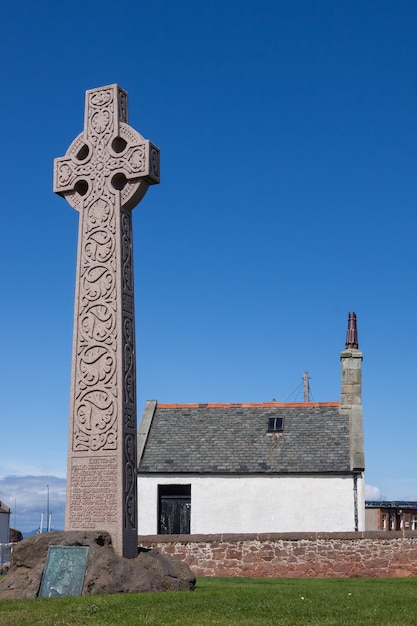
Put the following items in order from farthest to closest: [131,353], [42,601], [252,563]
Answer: [252,563]
[131,353]
[42,601]

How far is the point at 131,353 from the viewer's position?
1563 centimetres

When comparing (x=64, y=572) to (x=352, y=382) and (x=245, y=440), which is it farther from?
(x=352, y=382)

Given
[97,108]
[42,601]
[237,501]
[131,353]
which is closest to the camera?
[42,601]

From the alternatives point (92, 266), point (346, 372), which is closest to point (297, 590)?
point (92, 266)

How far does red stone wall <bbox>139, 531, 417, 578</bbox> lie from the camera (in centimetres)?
2389

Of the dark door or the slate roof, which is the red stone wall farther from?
the dark door

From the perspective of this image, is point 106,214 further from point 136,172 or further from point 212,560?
point 212,560

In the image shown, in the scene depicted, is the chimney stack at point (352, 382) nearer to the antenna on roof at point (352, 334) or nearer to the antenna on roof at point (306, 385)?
the antenna on roof at point (352, 334)

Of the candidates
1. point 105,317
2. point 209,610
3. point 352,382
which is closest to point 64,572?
point 209,610

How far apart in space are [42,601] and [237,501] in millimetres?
18359

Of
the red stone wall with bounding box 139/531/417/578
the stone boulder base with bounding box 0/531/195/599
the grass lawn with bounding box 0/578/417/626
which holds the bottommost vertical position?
the red stone wall with bounding box 139/531/417/578

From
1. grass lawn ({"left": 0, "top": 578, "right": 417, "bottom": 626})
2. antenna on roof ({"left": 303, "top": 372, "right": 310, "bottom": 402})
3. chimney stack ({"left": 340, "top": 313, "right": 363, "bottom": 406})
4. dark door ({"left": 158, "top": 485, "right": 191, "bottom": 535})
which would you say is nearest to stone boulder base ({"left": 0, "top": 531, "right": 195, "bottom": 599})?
grass lawn ({"left": 0, "top": 578, "right": 417, "bottom": 626})

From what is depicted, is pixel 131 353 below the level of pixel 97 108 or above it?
below

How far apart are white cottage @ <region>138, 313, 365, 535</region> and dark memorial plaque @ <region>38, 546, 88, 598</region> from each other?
674 inches
